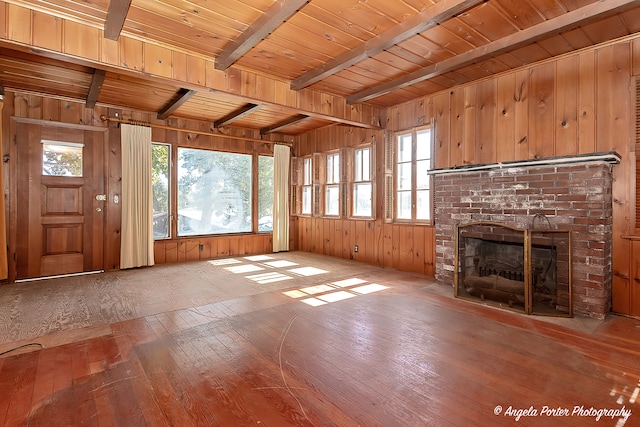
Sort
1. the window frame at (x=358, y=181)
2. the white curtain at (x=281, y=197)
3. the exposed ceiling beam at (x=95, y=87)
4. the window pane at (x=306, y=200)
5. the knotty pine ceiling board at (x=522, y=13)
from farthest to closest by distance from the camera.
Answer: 1. the window pane at (x=306, y=200)
2. the white curtain at (x=281, y=197)
3. the window frame at (x=358, y=181)
4. the exposed ceiling beam at (x=95, y=87)
5. the knotty pine ceiling board at (x=522, y=13)

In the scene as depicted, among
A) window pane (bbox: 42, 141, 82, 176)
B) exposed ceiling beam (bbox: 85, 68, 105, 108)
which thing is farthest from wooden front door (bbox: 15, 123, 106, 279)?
exposed ceiling beam (bbox: 85, 68, 105, 108)

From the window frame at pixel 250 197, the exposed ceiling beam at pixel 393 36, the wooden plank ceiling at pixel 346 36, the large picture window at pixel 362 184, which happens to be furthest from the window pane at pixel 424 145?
the window frame at pixel 250 197

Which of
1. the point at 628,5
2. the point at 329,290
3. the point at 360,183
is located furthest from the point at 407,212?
the point at 628,5

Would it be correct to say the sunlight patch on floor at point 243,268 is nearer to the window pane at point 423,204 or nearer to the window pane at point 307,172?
the window pane at point 307,172

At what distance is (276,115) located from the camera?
560 centimetres

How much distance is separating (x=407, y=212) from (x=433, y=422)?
361cm

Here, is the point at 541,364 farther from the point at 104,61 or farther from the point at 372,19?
the point at 104,61

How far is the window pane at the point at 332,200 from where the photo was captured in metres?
6.25

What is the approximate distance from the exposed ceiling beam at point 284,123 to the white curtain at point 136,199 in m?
2.16

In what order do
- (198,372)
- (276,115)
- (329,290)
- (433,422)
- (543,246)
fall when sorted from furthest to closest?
1. (276,115)
2. (329,290)
3. (543,246)
4. (198,372)
5. (433,422)

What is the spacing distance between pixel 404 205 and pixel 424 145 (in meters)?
0.94

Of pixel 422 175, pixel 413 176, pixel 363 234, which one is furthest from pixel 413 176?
pixel 363 234

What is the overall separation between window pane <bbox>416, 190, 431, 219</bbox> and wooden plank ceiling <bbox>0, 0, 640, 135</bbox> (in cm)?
145

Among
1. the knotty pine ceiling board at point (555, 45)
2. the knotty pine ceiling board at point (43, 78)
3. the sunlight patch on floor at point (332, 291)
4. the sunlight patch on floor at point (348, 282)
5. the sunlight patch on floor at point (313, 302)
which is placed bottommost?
the sunlight patch on floor at point (313, 302)
